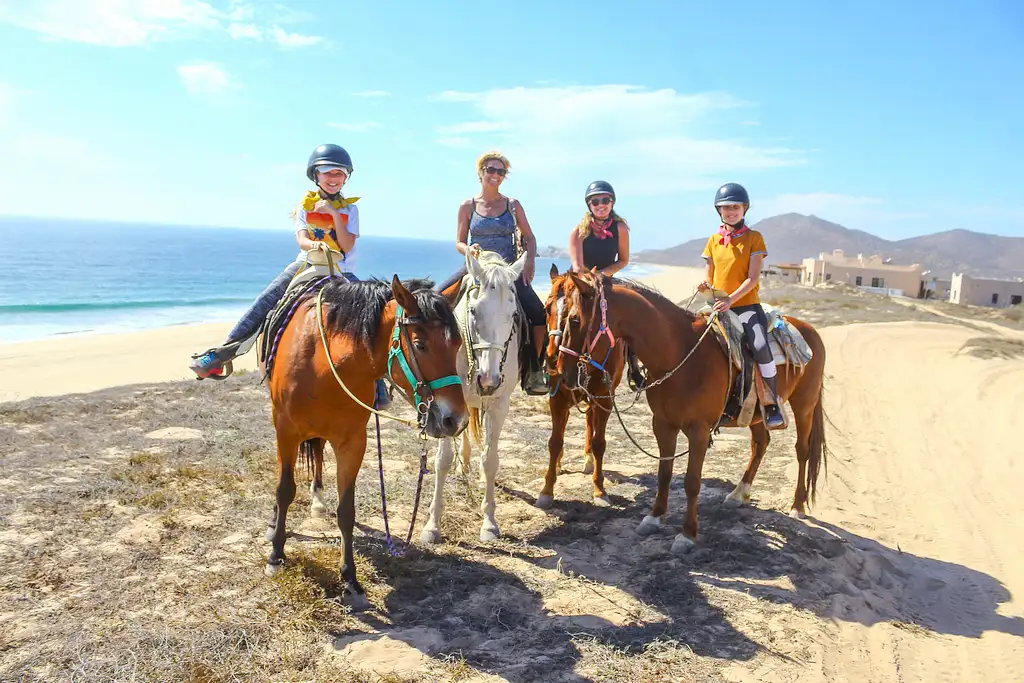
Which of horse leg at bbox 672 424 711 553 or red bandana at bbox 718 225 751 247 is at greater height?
red bandana at bbox 718 225 751 247

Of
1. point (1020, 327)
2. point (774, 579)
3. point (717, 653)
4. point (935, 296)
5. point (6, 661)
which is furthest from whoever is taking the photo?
point (935, 296)

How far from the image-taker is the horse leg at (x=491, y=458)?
518 cm

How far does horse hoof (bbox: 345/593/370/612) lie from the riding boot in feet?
12.1

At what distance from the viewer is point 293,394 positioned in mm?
4109

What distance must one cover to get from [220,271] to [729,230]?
69280 millimetres

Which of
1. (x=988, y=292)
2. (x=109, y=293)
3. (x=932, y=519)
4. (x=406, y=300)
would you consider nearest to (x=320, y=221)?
(x=406, y=300)

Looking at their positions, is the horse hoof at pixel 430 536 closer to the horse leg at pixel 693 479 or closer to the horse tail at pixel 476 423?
the horse tail at pixel 476 423

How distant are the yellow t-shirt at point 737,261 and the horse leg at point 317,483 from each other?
3832mm

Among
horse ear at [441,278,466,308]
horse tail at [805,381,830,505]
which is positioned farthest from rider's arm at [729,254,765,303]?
horse ear at [441,278,466,308]

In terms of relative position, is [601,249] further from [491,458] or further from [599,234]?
[491,458]

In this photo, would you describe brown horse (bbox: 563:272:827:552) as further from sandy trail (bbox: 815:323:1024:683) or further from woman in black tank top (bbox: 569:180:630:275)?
sandy trail (bbox: 815:323:1024:683)

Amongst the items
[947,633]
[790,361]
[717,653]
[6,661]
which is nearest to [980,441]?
[790,361]

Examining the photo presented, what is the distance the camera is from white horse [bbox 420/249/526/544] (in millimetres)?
4297

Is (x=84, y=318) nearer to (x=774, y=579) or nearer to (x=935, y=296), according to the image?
(x=774, y=579)
